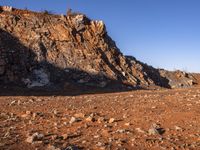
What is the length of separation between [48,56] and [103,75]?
4607 millimetres

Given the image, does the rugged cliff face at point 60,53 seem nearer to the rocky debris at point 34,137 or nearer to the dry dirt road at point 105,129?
the dry dirt road at point 105,129

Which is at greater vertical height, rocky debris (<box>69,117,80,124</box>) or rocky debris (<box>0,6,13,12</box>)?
rocky debris (<box>0,6,13,12</box>)

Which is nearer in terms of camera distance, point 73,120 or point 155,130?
point 155,130

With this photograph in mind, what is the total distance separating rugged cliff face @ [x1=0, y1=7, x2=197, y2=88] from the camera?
30547mm

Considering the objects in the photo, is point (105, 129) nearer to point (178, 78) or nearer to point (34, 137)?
point (34, 137)

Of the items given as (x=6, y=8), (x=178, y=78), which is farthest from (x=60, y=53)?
(x=178, y=78)

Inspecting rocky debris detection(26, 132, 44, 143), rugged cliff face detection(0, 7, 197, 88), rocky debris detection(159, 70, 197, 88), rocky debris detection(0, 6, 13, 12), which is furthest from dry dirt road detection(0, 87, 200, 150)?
rocky debris detection(159, 70, 197, 88)

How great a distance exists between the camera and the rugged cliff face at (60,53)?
3055 centimetres

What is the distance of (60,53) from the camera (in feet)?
110

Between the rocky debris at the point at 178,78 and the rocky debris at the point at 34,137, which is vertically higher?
the rocky debris at the point at 178,78

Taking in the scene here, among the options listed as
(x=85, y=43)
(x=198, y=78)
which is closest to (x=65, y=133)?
(x=85, y=43)

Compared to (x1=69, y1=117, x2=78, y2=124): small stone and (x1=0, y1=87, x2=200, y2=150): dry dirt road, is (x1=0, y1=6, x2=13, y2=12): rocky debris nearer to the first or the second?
(x1=0, y1=87, x2=200, y2=150): dry dirt road

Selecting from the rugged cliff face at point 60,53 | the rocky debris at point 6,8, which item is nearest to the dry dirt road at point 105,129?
the rugged cliff face at point 60,53

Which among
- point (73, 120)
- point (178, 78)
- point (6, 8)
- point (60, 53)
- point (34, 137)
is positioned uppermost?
point (6, 8)
